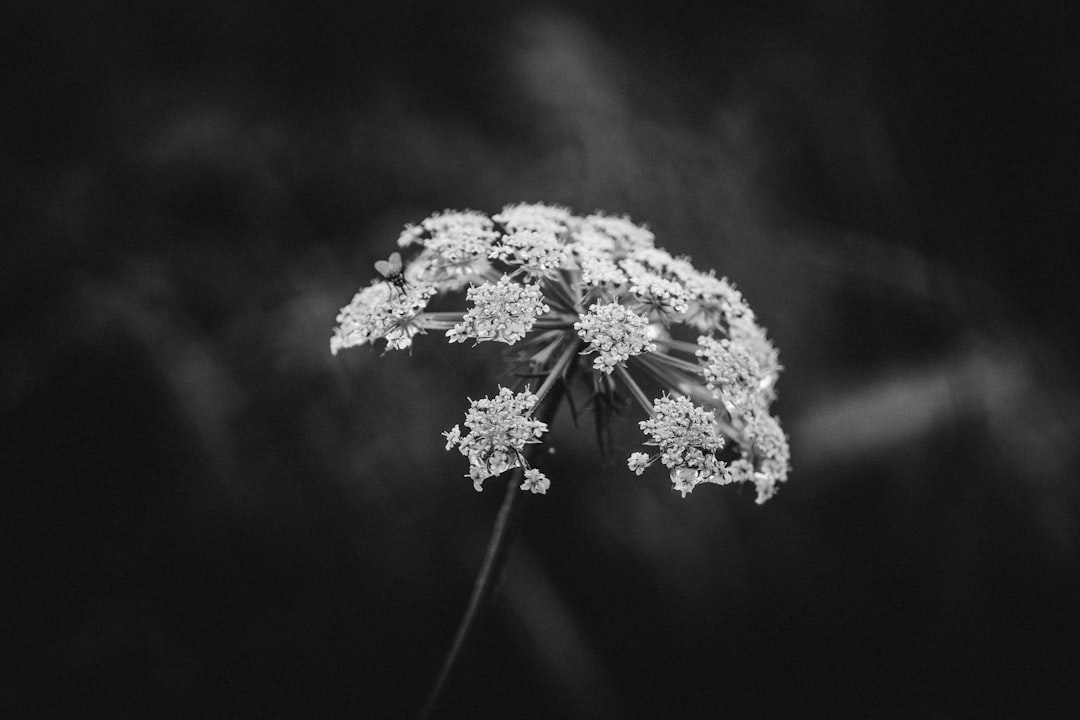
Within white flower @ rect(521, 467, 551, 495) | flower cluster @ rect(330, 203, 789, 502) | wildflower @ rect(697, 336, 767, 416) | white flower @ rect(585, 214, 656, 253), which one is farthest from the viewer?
white flower @ rect(585, 214, 656, 253)

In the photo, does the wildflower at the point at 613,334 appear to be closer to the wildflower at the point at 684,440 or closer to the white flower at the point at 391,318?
the wildflower at the point at 684,440

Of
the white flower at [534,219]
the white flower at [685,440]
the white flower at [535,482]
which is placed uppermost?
the white flower at [534,219]

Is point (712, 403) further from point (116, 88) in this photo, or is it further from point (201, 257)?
point (116, 88)

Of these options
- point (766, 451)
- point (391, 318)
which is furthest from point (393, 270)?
point (766, 451)

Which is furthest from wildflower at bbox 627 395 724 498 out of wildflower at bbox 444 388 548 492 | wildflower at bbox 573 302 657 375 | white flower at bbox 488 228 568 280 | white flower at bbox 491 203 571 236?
white flower at bbox 491 203 571 236

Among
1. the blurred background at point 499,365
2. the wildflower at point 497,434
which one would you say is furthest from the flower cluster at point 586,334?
the blurred background at point 499,365

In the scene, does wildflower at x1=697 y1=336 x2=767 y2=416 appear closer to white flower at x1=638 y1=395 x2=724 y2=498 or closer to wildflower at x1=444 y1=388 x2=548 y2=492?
white flower at x1=638 y1=395 x2=724 y2=498
